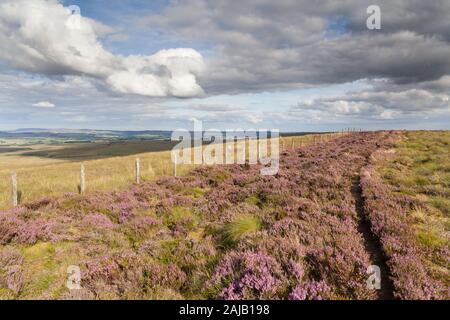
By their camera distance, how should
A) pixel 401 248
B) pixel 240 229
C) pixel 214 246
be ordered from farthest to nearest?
pixel 240 229, pixel 214 246, pixel 401 248

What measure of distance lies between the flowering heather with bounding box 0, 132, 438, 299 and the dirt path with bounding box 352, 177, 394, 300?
0.12m

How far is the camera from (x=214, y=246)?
714cm

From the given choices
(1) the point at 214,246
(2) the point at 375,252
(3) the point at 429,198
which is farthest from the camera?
(3) the point at 429,198

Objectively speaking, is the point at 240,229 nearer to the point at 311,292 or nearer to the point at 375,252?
the point at 375,252

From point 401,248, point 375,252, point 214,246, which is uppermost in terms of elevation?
point 401,248

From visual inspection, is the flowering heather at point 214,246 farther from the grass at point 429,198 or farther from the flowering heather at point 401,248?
the grass at point 429,198

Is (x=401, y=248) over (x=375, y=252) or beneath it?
over

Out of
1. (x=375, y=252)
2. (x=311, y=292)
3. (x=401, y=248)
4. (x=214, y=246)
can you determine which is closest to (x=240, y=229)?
(x=214, y=246)

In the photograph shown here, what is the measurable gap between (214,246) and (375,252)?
12.1ft

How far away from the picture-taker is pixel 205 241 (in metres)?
7.45

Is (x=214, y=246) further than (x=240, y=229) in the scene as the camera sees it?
No

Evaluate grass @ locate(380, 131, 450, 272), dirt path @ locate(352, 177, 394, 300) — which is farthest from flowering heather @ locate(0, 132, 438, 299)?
grass @ locate(380, 131, 450, 272)
